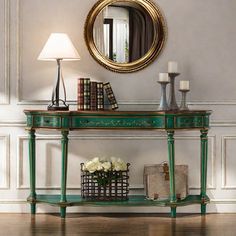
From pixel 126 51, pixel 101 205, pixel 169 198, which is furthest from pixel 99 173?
pixel 126 51

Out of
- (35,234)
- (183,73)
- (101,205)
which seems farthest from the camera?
(183,73)

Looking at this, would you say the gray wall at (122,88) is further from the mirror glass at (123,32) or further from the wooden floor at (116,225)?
the wooden floor at (116,225)

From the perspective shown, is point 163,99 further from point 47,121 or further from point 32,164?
point 32,164

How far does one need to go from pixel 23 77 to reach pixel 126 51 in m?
0.90

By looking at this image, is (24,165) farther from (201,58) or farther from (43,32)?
(201,58)

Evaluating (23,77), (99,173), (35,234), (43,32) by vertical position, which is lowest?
(35,234)

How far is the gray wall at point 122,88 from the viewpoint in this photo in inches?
229

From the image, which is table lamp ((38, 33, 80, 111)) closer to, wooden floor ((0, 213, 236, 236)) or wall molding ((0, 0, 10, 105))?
wall molding ((0, 0, 10, 105))

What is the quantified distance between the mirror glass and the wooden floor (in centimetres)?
134

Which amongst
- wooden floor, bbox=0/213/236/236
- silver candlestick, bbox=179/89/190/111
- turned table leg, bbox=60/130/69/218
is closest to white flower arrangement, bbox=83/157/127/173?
turned table leg, bbox=60/130/69/218

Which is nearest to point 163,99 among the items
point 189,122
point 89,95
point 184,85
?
point 184,85

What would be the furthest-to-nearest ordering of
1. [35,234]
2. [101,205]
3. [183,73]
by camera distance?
[183,73] < [101,205] < [35,234]

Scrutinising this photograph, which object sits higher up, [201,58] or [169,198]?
[201,58]

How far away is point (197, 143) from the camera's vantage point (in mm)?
5871
